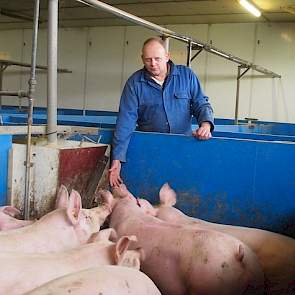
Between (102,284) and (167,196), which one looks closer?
(102,284)

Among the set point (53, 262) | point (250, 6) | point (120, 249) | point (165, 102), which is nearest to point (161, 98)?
point (165, 102)

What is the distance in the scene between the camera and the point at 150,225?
7.32ft

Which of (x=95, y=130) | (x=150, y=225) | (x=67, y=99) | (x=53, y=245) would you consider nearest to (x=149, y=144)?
(x=95, y=130)

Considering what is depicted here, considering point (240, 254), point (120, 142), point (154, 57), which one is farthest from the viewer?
point (154, 57)

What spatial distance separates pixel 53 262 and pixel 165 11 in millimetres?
6646

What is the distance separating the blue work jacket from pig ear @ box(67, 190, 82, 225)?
35.4 inches

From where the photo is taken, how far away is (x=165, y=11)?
25.1ft

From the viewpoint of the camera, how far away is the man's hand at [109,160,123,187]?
2727mm

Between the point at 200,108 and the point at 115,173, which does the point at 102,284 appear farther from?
the point at 200,108

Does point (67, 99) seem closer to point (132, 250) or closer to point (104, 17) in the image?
point (104, 17)

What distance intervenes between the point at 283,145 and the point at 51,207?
117 centimetres

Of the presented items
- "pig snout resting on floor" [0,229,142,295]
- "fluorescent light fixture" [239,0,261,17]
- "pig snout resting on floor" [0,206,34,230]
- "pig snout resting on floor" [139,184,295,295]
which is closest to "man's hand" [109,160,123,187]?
"pig snout resting on floor" [139,184,295,295]

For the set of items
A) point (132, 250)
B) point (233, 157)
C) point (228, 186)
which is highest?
point (233, 157)

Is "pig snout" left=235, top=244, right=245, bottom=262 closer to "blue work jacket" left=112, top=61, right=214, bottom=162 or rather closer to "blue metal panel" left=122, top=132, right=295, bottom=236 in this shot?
→ "blue metal panel" left=122, top=132, right=295, bottom=236
